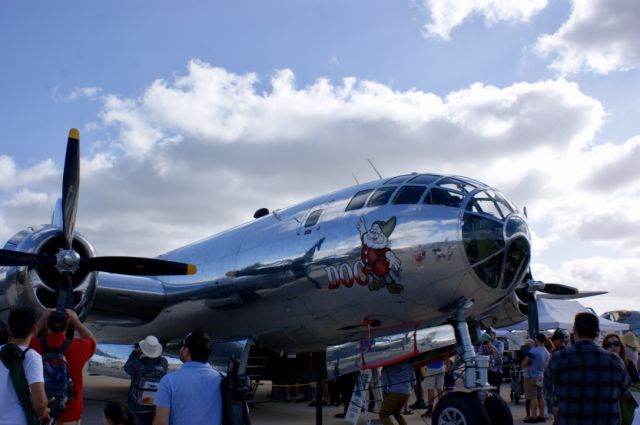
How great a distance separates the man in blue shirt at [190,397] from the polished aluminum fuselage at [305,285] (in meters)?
4.84

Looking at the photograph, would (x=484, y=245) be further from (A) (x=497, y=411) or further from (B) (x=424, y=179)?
(A) (x=497, y=411)

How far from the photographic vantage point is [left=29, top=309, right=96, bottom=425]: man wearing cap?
4860 millimetres

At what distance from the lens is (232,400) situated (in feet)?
13.0

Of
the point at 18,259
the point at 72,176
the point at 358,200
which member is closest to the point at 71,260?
the point at 18,259

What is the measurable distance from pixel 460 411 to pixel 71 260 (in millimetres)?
6056

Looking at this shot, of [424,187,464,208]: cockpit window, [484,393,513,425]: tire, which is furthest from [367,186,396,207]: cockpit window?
[484,393,513,425]: tire

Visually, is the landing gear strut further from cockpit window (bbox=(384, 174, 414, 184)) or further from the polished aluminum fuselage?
cockpit window (bbox=(384, 174, 414, 184))

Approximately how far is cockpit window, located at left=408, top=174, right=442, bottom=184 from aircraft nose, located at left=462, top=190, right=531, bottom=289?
753 mm

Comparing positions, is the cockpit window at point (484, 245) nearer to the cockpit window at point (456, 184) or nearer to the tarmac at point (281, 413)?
the cockpit window at point (456, 184)

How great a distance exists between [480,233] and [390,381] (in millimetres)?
2618

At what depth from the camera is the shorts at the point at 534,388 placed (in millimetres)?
11809

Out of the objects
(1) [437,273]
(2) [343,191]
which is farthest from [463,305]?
(2) [343,191]

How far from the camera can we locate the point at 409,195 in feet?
29.8

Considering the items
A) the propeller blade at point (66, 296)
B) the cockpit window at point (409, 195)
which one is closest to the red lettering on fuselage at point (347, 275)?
the cockpit window at point (409, 195)
